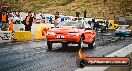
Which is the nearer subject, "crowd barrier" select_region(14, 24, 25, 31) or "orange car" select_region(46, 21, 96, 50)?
"orange car" select_region(46, 21, 96, 50)

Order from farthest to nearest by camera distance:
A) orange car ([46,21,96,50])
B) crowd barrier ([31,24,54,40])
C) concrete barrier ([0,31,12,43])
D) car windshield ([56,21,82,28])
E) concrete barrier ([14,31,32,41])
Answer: crowd barrier ([31,24,54,40]) → concrete barrier ([14,31,32,41]) → concrete barrier ([0,31,12,43]) → car windshield ([56,21,82,28]) → orange car ([46,21,96,50])

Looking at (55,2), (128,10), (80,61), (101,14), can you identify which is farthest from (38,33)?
(55,2)

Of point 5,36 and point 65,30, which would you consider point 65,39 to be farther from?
point 5,36

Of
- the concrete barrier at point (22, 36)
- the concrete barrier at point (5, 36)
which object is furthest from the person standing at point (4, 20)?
the concrete barrier at point (5, 36)

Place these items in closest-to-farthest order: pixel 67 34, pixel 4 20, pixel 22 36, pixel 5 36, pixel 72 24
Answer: pixel 67 34, pixel 72 24, pixel 5 36, pixel 22 36, pixel 4 20

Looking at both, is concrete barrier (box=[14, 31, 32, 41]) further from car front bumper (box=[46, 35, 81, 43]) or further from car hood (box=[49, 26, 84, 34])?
car front bumper (box=[46, 35, 81, 43])

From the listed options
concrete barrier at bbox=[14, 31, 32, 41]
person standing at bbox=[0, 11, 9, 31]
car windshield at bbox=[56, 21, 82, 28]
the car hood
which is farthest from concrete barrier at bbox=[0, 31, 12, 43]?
the car hood

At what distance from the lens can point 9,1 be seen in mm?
80562

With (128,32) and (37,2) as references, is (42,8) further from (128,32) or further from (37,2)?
(128,32)

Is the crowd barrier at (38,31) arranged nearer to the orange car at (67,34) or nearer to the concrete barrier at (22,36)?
the concrete barrier at (22,36)

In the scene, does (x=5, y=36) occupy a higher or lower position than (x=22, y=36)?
higher

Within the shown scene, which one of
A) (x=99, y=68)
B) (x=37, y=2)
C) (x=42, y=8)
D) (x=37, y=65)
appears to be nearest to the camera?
(x=99, y=68)

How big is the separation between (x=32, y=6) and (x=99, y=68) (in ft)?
272

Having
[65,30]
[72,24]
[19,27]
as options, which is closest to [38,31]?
[19,27]
